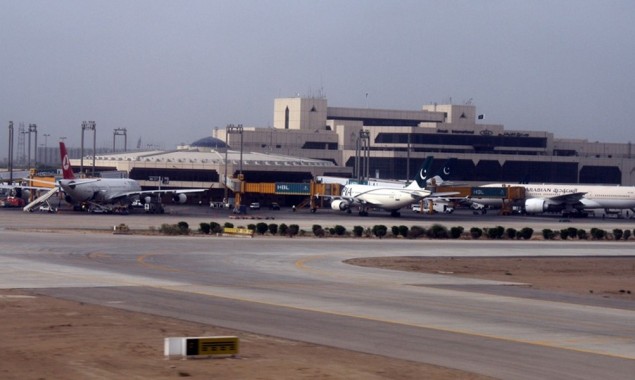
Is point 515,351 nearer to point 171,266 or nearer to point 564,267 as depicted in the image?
point 171,266

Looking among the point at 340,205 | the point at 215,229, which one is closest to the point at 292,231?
the point at 215,229

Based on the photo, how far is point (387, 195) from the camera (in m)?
97.1

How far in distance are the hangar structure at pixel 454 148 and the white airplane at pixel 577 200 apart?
122ft

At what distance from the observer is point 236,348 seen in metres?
17.6

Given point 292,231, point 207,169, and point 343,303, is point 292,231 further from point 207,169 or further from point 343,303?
point 207,169

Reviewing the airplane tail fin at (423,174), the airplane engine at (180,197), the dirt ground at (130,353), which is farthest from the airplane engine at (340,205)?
the dirt ground at (130,353)

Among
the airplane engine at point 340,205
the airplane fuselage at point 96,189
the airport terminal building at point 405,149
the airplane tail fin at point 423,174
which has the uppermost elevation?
the airport terminal building at point 405,149

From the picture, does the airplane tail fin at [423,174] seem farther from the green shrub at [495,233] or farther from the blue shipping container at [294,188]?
the green shrub at [495,233]

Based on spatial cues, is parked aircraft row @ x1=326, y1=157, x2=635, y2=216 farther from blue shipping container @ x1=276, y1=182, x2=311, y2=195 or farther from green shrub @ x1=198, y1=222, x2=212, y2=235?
green shrub @ x1=198, y1=222, x2=212, y2=235

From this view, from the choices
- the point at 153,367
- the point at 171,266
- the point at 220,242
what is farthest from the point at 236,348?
the point at 220,242

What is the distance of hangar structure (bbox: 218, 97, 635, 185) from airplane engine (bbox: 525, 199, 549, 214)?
40.2 meters

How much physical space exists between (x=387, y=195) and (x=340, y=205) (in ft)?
27.9

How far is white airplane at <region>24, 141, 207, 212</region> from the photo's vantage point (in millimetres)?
92812

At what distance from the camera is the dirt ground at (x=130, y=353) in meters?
16.1
